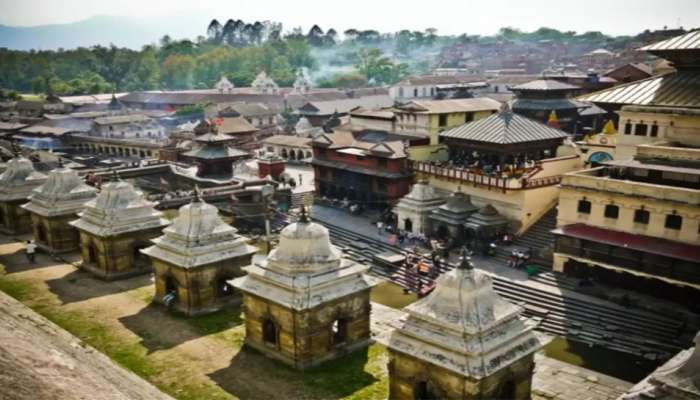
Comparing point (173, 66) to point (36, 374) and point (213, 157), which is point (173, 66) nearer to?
point (213, 157)

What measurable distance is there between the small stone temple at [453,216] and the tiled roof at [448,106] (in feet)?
34.9

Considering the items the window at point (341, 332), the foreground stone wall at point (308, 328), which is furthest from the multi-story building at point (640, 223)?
the window at point (341, 332)

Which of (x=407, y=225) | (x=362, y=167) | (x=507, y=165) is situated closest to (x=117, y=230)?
(x=407, y=225)

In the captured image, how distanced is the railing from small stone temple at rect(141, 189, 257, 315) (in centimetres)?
1639

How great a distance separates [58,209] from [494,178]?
2543 cm

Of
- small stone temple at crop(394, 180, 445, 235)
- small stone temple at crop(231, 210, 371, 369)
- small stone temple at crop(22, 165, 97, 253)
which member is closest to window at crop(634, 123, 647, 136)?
small stone temple at crop(394, 180, 445, 235)

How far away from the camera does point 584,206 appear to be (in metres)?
29.6

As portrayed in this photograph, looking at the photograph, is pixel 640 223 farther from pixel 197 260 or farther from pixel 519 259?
pixel 197 260

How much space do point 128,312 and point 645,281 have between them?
22903 millimetres

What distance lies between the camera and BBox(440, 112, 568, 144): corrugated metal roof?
37.8 meters

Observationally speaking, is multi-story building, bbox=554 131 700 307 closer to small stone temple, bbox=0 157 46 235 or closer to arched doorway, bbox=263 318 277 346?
arched doorway, bbox=263 318 277 346

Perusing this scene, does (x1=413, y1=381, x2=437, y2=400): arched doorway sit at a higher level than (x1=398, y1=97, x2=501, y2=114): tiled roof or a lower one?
lower

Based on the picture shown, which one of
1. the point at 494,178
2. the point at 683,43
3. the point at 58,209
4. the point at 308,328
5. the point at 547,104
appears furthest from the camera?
the point at 547,104

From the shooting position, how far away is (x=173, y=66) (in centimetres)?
14488
